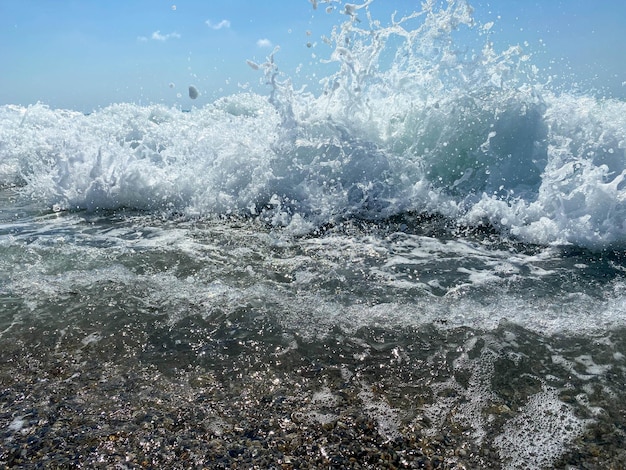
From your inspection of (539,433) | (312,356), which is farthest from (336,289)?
(539,433)

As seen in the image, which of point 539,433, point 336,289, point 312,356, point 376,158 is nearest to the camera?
point 539,433

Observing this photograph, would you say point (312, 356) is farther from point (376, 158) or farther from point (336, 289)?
point (376, 158)

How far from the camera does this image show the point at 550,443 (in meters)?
2.23

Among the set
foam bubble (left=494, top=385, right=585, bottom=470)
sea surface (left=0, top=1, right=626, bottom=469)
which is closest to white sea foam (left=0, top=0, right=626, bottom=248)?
sea surface (left=0, top=1, right=626, bottom=469)

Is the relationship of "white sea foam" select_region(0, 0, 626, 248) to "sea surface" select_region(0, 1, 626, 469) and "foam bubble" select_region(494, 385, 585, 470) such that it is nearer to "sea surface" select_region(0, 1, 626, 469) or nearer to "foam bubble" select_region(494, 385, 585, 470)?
"sea surface" select_region(0, 1, 626, 469)

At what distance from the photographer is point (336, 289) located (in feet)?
13.1

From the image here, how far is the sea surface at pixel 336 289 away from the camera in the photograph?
230 centimetres

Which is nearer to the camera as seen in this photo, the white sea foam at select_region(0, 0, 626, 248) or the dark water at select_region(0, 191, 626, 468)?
the dark water at select_region(0, 191, 626, 468)

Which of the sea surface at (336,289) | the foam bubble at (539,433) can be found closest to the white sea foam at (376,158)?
the sea surface at (336,289)

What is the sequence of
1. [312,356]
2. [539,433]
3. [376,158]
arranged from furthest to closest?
[376,158] < [312,356] < [539,433]

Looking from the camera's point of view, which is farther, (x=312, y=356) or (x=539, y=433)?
(x=312, y=356)

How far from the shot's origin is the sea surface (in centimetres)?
230

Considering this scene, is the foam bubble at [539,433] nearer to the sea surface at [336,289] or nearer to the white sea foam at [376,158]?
the sea surface at [336,289]

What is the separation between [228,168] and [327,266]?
12.1ft
